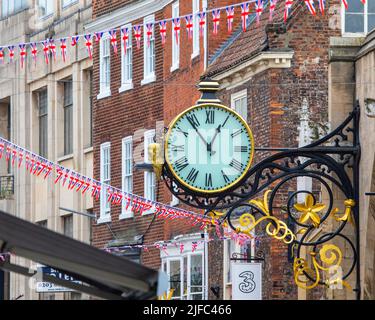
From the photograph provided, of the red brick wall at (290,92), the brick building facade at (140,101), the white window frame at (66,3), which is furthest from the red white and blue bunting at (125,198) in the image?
the white window frame at (66,3)

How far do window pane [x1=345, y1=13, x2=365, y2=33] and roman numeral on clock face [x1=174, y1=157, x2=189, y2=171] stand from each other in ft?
32.7

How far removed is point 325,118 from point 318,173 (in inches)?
475

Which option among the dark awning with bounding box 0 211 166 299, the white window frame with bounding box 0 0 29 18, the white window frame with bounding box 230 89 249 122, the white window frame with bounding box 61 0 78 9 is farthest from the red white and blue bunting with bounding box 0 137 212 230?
the dark awning with bounding box 0 211 166 299

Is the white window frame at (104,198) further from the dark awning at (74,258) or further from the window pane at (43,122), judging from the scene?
the dark awning at (74,258)

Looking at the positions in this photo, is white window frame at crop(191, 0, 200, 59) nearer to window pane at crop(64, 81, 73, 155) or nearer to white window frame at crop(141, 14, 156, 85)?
white window frame at crop(141, 14, 156, 85)

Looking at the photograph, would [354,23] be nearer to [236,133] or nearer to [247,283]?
[247,283]

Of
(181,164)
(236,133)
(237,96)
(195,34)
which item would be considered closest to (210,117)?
(236,133)

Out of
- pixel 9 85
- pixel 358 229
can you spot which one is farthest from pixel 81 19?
pixel 358 229

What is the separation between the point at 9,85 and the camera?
62219 millimetres

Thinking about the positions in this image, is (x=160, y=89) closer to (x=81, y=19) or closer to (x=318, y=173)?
(x=81, y=19)

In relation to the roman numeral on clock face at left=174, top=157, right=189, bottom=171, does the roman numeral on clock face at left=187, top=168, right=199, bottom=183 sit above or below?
below

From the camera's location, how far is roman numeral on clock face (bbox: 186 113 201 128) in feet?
77.0

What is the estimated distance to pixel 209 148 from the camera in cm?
2359

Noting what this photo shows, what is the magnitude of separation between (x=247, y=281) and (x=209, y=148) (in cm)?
1244
